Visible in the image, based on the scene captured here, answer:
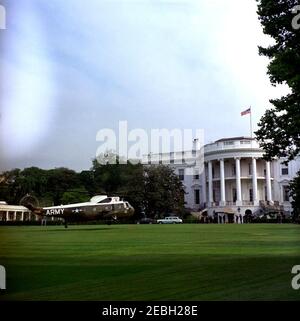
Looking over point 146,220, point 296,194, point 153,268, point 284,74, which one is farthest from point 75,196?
point 284,74

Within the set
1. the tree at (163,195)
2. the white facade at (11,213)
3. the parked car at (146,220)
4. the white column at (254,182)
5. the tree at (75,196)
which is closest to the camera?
the white facade at (11,213)

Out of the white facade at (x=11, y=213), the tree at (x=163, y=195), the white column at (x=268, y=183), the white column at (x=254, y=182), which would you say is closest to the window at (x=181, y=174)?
the tree at (x=163, y=195)

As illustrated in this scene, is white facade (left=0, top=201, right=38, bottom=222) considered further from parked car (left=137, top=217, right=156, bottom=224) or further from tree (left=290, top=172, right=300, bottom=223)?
tree (left=290, top=172, right=300, bottom=223)

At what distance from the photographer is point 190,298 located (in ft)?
16.8

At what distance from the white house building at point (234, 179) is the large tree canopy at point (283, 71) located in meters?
0.38

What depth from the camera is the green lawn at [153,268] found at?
210 inches

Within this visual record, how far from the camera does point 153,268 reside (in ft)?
21.1

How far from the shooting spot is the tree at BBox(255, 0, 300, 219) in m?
8.54

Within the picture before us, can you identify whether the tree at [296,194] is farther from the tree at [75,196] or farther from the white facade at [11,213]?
the white facade at [11,213]

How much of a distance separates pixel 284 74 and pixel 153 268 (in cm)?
465

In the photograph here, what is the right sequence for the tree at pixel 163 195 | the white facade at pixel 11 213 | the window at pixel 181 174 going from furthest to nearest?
the tree at pixel 163 195 → the window at pixel 181 174 → the white facade at pixel 11 213

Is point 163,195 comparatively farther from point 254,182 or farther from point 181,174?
point 254,182

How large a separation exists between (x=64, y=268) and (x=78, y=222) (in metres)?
6.36
